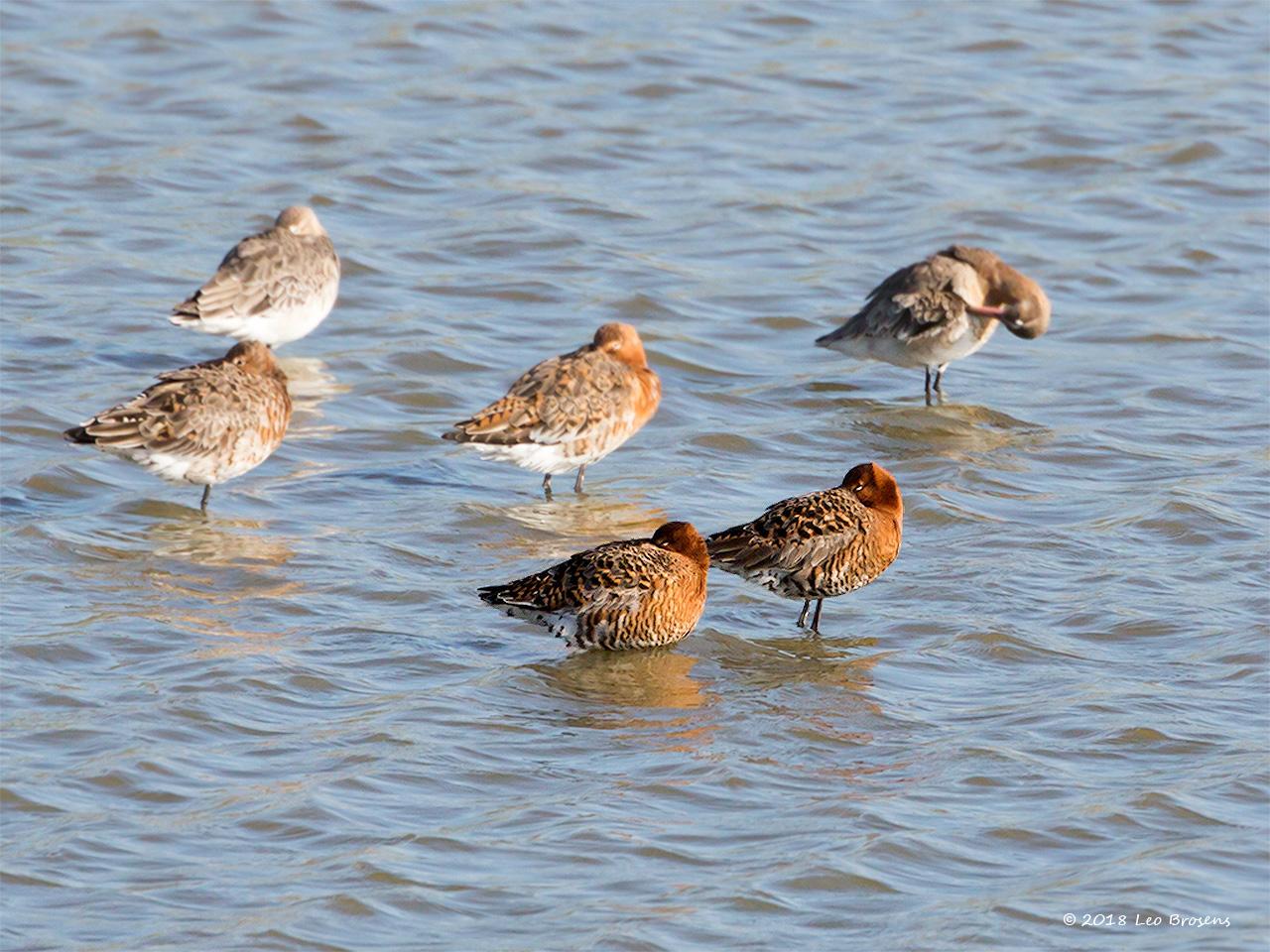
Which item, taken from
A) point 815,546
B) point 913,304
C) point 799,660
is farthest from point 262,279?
point 799,660

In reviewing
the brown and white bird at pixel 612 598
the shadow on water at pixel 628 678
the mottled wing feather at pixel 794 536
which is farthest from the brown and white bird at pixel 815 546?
the shadow on water at pixel 628 678

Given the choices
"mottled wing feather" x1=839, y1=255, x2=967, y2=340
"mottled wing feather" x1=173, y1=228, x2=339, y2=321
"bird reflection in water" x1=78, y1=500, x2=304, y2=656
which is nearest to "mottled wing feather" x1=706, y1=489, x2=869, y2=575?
"bird reflection in water" x1=78, y1=500, x2=304, y2=656

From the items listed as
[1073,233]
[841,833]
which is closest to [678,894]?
[841,833]

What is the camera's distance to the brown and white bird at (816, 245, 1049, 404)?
43.2 ft

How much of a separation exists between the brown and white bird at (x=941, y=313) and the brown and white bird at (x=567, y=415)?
6.27 feet

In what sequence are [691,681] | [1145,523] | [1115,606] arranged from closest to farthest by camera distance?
[691,681] < [1115,606] < [1145,523]

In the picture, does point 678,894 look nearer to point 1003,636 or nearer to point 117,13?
point 1003,636

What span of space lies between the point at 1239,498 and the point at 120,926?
669cm

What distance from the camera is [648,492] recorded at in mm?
11602

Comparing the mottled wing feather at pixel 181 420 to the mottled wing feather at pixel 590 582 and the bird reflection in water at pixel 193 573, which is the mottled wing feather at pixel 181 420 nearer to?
the bird reflection in water at pixel 193 573

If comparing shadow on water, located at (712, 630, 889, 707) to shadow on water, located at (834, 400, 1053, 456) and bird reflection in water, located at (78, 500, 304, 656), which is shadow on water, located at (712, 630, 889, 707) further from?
shadow on water, located at (834, 400, 1053, 456)

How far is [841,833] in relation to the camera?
7.53m

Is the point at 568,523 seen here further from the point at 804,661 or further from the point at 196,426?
the point at 804,661

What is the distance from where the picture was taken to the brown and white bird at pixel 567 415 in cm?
1128
